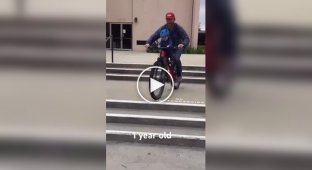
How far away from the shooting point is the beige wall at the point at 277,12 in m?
1.03

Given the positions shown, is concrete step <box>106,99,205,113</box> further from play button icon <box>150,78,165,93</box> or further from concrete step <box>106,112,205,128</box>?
play button icon <box>150,78,165,93</box>

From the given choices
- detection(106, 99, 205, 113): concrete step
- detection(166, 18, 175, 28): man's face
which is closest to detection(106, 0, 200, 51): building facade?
detection(166, 18, 175, 28): man's face

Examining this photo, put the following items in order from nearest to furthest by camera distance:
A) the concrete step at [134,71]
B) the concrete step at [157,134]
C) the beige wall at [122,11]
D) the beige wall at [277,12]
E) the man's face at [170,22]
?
the beige wall at [277,12] → the concrete step at [157,134] → the man's face at [170,22] → the concrete step at [134,71] → the beige wall at [122,11]

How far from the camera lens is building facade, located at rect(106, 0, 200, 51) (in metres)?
17.6

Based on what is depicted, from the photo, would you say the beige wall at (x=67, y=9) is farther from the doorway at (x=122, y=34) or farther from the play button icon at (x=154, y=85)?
the doorway at (x=122, y=34)

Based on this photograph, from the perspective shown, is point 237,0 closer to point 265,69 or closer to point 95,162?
point 265,69

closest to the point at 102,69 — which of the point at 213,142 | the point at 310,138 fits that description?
the point at 213,142

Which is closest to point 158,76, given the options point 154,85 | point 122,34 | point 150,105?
point 154,85

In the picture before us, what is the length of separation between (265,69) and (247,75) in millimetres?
52

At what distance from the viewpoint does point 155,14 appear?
17.8m

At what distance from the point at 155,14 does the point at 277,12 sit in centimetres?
1709

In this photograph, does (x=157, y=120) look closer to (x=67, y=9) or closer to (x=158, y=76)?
(x=158, y=76)

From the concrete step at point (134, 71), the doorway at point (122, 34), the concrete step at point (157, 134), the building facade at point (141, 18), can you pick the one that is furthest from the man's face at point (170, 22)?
the doorway at point (122, 34)

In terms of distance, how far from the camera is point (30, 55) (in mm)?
1240
